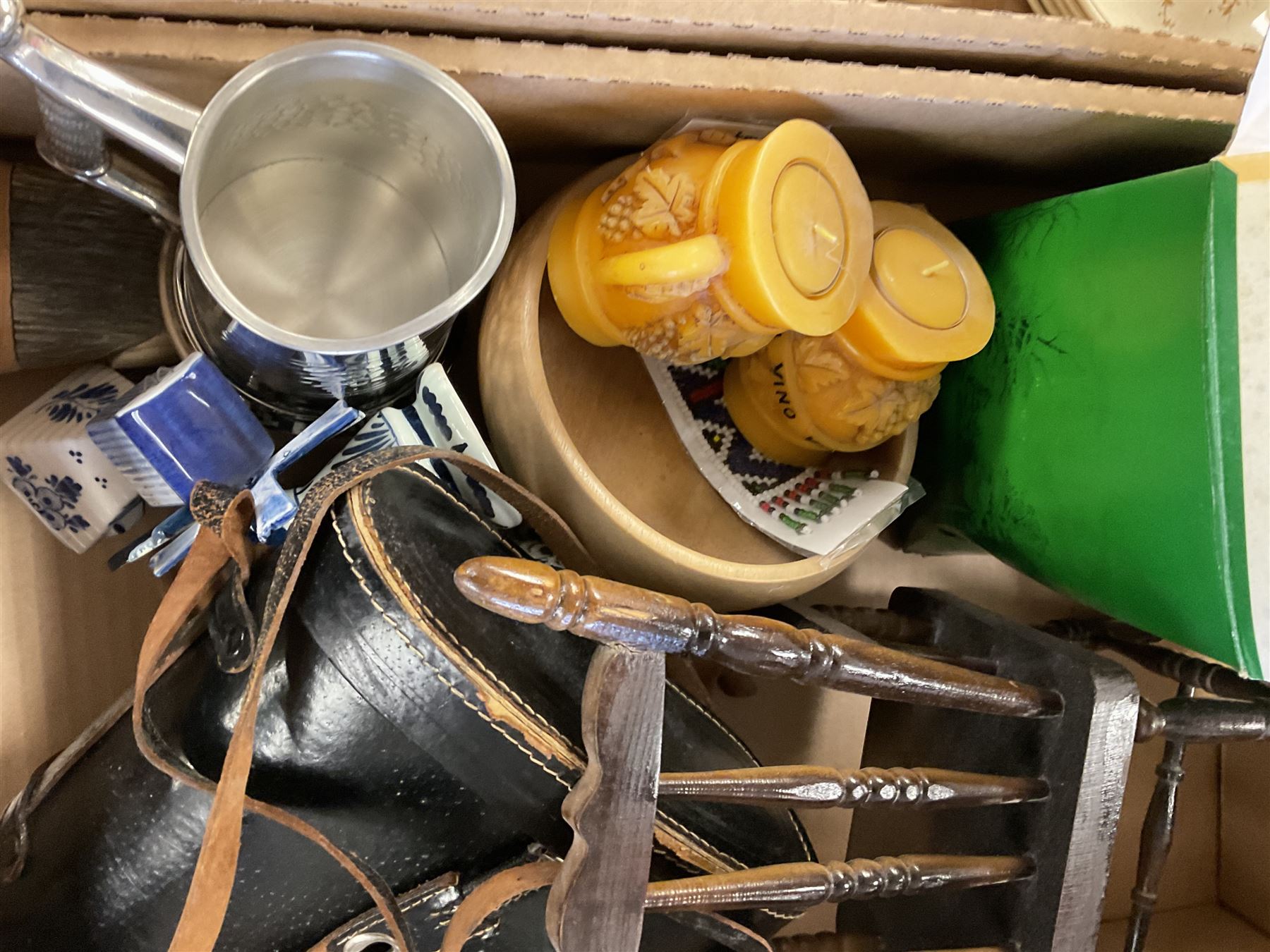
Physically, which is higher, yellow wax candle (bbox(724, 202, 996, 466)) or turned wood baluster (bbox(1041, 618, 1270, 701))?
yellow wax candle (bbox(724, 202, 996, 466))

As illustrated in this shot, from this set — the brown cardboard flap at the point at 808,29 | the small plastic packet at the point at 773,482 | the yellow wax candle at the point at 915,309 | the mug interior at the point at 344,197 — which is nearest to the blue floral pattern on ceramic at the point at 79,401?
the mug interior at the point at 344,197

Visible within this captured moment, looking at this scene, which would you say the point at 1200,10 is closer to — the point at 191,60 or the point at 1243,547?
the point at 1243,547

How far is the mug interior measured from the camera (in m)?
0.43

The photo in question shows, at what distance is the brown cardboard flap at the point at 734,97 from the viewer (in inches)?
17.1

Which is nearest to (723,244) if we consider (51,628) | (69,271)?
(69,271)

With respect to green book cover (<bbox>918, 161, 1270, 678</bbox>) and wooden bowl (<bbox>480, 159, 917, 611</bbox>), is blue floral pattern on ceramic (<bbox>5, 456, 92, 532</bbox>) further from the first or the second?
green book cover (<bbox>918, 161, 1270, 678</bbox>)

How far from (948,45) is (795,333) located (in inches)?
6.6

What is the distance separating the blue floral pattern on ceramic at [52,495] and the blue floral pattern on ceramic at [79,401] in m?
0.03

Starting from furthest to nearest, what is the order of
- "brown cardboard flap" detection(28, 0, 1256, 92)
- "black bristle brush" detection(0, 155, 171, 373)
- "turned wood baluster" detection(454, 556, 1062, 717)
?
1. "black bristle brush" detection(0, 155, 171, 373)
2. "brown cardboard flap" detection(28, 0, 1256, 92)
3. "turned wood baluster" detection(454, 556, 1062, 717)

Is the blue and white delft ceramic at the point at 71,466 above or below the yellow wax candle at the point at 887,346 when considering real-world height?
below

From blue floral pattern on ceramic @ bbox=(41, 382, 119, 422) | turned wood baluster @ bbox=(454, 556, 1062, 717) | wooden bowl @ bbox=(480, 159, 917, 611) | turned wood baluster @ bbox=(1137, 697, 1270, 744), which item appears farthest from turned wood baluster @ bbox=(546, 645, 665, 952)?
blue floral pattern on ceramic @ bbox=(41, 382, 119, 422)

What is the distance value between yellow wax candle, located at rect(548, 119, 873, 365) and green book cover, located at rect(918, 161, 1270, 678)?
0.37 feet

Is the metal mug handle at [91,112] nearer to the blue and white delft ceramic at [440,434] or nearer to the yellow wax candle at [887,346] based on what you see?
the blue and white delft ceramic at [440,434]

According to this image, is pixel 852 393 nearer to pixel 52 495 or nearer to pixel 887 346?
pixel 887 346
